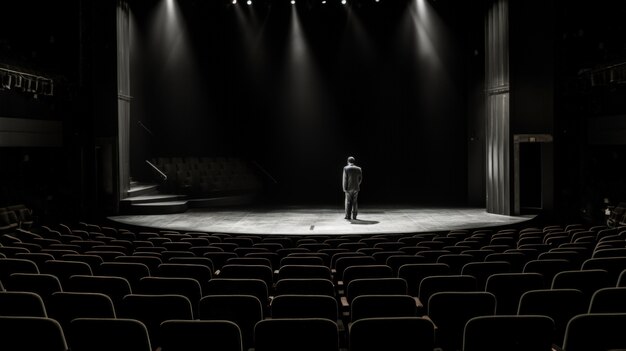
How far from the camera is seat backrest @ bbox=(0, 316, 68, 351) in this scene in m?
2.93

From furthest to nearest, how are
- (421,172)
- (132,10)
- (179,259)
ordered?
(421,172), (132,10), (179,259)

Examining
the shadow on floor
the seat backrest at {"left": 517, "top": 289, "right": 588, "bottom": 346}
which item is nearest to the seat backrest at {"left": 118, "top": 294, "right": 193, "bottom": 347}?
the seat backrest at {"left": 517, "top": 289, "right": 588, "bottom": 346}

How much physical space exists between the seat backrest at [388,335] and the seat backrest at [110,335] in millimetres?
1052

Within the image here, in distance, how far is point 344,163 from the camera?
20.1 m

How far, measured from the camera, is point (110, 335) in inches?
115

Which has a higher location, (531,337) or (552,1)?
(552,1)

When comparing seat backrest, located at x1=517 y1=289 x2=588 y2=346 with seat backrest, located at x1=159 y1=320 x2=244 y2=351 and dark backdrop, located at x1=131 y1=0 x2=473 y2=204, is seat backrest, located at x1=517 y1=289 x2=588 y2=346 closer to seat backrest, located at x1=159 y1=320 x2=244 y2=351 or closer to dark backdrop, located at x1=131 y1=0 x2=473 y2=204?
seat backrest, located at x1=159 y1=320 x2=244 y2=351

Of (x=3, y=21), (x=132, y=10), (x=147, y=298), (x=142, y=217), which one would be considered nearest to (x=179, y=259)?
(x=147, y=298)

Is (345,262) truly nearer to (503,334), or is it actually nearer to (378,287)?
(378,287)

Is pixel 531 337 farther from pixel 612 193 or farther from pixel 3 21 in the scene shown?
pixel 3 21

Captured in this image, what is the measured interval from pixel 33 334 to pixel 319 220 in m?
11.1

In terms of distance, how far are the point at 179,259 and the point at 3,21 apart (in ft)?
35.0

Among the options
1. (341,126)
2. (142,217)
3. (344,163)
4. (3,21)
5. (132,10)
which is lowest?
(142,217)

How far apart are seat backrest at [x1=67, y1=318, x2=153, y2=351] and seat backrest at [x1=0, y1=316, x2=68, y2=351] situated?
0.08 meters
